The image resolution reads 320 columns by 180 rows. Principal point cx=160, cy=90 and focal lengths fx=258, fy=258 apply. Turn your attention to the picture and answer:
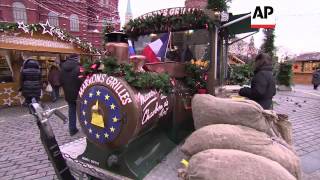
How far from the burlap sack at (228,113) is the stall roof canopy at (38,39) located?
868 centimetres

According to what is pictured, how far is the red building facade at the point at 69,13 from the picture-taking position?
852 inches

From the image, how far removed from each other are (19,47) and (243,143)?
9.68 meters

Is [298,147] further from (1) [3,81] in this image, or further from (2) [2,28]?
(1) [3,81]

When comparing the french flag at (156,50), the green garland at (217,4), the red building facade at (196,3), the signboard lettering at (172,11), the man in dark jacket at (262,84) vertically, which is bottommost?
the man in dark jacket at (262,84)

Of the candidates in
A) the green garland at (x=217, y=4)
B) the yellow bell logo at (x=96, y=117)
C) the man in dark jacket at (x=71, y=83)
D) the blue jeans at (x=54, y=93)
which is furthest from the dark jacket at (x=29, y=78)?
the yellow bell logo at (x=96, y=117)

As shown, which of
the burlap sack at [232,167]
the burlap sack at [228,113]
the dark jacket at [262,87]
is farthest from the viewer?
the dark jacket at [262,87]

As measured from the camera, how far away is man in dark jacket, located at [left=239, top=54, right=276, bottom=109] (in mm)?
4035

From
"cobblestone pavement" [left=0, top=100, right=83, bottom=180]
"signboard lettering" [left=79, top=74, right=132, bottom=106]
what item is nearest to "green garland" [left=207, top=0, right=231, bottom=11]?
"cobblestone pavement" [left=0, top=100, right=83, bottom=180]

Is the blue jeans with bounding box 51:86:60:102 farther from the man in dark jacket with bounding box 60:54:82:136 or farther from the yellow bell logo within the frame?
the yellow bell logo

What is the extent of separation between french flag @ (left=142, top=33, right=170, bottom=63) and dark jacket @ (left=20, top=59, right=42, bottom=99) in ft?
18.9

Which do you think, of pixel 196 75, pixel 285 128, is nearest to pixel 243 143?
pixel 285 128

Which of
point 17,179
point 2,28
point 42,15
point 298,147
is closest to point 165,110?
point 17,179

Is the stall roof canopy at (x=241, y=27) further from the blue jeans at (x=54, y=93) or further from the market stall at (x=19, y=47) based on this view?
the blue jeans at (x=54, y=93)

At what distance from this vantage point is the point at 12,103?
1016 cm
